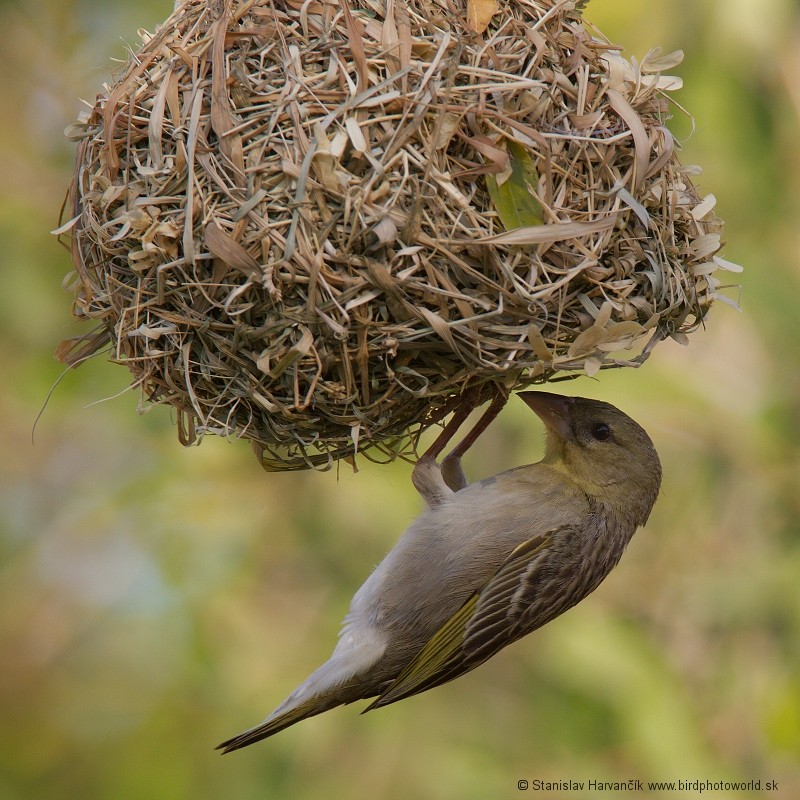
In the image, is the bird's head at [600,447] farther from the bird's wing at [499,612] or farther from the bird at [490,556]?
the bird's wing at [499,612]

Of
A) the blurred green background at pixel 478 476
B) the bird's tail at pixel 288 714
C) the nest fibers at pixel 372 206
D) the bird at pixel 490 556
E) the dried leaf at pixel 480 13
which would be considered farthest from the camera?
the blurred green background at pixel 478 476

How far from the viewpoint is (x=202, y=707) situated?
596cm

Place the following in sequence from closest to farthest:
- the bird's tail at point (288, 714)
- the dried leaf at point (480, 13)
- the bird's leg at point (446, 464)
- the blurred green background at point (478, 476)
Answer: the dried leaf at point (480, 13) → the bird's leg at point (446, 464) → the bird's tail at point (288, 714) → the blurred green background at point (478, 476)

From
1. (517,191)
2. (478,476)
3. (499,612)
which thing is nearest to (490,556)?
(499,612)

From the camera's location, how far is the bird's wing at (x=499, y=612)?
12.0 feet

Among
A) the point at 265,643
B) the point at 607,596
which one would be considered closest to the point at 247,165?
the point at 265,643

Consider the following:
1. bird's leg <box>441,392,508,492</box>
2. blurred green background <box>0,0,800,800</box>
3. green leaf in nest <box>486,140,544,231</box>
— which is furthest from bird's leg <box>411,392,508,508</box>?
blurred green background <box>0,0,800,800</box>

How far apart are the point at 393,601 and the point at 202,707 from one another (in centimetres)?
259

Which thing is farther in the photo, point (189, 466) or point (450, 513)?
point (189, 466)

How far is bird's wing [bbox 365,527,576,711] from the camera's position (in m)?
3.64

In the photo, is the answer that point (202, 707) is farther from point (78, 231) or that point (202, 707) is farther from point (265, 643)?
point (78, 231)

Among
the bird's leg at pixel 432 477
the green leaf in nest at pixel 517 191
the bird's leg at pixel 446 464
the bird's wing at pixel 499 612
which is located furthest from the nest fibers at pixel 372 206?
the bird's wing at pixel 499 612

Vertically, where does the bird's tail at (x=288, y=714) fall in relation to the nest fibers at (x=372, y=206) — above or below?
below

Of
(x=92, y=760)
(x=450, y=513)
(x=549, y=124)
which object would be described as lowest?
(x=92, y=760)
